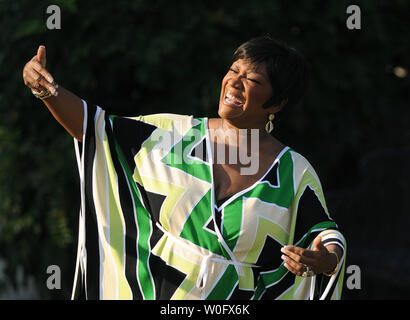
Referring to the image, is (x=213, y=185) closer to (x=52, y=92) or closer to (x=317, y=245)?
(x=317, y=245)

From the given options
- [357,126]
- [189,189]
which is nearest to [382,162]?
[357,126]

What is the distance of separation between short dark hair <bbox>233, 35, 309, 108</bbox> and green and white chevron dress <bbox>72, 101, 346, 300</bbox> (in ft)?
0.81

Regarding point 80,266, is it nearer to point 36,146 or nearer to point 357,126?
point 36,146

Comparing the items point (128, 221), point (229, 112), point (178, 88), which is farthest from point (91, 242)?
point (178, 88)

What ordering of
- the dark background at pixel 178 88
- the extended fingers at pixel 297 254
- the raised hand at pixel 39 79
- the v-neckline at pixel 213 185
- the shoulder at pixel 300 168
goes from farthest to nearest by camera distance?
the dark background at pixel 178 88, the shoulder at pixel 300 168, the v-neckline at pixel 213 185, the raised hand at pixel 39 79, the extended fingers at pixel 297 254

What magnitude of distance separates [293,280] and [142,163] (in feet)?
2.60

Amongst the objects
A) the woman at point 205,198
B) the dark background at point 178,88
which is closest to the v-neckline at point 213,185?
the woman at point 205,198

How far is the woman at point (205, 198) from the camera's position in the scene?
9.24 ft

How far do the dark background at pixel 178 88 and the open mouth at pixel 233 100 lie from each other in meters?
1.61

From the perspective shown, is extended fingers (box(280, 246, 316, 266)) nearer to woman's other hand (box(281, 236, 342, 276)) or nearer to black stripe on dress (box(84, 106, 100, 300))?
woman's other hand (box(281, 236, 342, 276))

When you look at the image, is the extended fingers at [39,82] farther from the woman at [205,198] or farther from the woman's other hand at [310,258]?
the woman's other hand at [310,258]

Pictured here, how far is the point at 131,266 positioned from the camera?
2.97 meters

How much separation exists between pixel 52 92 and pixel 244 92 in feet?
2.45

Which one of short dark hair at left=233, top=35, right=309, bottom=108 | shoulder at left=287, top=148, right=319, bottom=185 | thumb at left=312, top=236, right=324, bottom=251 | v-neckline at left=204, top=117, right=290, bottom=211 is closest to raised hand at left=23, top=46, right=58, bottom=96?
v-neckline at left=204, top=117, right=290, bottom=211
